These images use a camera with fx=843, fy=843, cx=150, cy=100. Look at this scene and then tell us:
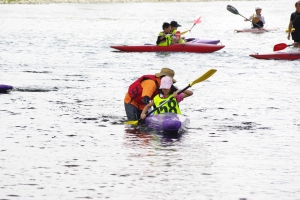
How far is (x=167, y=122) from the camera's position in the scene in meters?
12.7

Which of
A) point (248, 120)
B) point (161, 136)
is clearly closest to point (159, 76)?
point (161, 136)

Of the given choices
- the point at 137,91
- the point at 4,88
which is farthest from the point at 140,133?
the point at 4,88

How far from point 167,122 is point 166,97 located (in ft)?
1.30

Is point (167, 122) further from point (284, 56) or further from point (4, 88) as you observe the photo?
point (284, 56)

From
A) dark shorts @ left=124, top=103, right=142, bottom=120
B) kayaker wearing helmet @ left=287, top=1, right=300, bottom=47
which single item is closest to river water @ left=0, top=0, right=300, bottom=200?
dark shorts @ left=124, top=103, right=142, bottom=120

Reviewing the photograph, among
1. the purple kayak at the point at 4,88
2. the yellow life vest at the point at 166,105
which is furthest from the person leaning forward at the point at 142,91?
the purple kayak at the point at 4,88

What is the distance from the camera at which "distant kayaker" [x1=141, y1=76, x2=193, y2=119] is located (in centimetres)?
1253

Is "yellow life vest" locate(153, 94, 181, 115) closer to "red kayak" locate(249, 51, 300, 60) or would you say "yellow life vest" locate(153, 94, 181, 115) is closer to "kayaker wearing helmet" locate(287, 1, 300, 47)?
"kayaker wearing helmet" locate(287, 1, 300, 47)

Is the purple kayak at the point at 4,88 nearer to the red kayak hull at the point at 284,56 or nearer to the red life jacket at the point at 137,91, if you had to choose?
the red life jacket at the point at 137,91

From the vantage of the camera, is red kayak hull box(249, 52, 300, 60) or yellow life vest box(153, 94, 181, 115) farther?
red kayak hull box(249, 52, 300, 60)

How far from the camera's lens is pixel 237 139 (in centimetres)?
1291

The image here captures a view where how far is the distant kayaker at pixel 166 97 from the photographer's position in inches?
493

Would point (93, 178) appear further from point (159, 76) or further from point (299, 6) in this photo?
point (299, 6)

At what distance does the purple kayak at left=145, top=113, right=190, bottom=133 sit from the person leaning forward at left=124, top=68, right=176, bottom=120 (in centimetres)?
30
